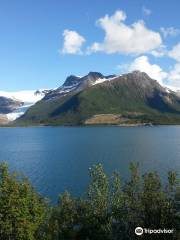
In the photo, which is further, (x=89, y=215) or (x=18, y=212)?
(x=89, y=215)

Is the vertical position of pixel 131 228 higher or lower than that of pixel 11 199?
lower

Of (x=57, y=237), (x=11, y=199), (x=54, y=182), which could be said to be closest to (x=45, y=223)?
(x=57, y=237)

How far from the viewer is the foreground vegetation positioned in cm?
5003

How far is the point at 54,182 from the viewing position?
12475 cm

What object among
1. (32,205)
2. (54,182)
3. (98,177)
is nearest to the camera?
(32,205)

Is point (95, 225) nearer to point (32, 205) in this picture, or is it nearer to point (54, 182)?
point (32, 205)

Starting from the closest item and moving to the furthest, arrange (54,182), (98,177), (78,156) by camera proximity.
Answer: (98,177) → (54,182) → (78,156)

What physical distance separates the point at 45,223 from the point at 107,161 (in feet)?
375

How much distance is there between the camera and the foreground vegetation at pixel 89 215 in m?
50.0

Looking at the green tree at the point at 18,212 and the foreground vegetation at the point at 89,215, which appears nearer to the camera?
the green tree at the point at 18,212

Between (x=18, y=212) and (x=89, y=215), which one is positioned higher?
(x=18, y=212)

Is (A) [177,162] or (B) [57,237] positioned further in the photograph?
(A) [177,162]

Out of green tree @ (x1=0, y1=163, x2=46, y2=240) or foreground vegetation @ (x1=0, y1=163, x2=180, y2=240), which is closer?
green tree @ (x1=0, y1=163, x2=46, y2=240)

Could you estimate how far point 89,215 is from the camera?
5653 centimetres
